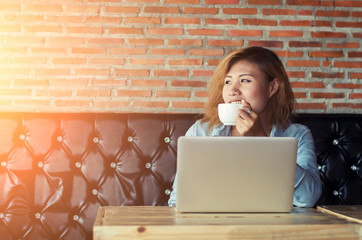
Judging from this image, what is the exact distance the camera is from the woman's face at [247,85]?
68.4 inches

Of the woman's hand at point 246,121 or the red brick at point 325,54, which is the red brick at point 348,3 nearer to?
the red brick at point 325,54

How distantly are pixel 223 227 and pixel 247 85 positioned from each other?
1005mm

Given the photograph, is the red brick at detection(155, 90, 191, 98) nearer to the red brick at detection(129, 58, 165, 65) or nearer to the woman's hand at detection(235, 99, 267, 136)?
the red brick at detection(129, 58, 165, 65)

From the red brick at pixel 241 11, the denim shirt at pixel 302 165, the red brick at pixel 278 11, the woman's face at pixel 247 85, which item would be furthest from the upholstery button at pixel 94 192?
the red brick at pixel 278 11

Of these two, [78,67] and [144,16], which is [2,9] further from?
[144,16]

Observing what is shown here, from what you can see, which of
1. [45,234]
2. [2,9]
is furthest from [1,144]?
[2,9]

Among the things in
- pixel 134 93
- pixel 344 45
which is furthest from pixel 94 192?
pixel 344 45

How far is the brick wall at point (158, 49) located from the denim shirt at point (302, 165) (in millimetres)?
472

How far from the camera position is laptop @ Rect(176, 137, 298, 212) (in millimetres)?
970

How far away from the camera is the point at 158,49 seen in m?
2.28

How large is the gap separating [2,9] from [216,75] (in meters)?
1.14

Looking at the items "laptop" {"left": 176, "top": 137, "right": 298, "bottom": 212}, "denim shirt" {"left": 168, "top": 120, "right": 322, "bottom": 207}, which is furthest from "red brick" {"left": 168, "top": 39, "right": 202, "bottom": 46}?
"laptop" {"left": 176, "top": 137, "right": 298, "bottom": 212}

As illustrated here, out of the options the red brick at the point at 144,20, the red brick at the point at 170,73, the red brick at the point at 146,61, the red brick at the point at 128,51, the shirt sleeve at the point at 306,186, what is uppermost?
the red brick at the point at 144,20

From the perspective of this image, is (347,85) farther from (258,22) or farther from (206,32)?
(206,32)
